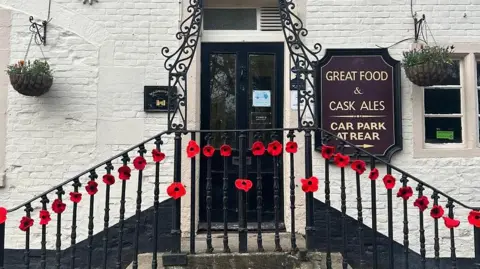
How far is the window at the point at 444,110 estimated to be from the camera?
476cm

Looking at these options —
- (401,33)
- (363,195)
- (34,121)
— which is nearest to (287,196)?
(363,195)

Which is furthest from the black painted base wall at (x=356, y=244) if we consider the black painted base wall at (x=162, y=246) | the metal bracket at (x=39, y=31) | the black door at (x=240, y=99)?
the metal bracket at (x=39, y=31)

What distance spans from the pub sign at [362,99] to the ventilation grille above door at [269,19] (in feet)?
2.31

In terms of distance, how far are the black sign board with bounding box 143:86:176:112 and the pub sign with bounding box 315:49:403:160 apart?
1.63 m

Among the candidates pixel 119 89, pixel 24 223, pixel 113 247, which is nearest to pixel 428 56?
pixel 119 89

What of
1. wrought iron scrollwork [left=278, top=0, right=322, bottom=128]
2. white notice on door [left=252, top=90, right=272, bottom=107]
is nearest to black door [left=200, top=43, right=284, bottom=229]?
white notice on door [left=252, top=90, right=272, bottom=107]

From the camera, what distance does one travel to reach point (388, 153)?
15.0 feet

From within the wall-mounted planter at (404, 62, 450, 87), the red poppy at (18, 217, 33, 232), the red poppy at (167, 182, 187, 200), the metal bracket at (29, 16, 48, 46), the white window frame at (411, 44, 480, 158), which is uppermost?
the metal bracket at (29, 16, 48, 46)

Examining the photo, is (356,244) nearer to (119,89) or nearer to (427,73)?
(427,73)

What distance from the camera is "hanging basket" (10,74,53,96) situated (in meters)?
4.27

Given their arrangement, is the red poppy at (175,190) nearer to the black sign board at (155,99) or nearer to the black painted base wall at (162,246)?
the black painted base wall at (162,246)

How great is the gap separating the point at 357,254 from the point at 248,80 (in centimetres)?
221

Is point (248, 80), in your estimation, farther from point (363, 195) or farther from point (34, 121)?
point (34, 121)

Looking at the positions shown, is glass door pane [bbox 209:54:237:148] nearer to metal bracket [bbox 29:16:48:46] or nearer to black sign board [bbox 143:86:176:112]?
black sign board [bbox 143:86:176:112]
